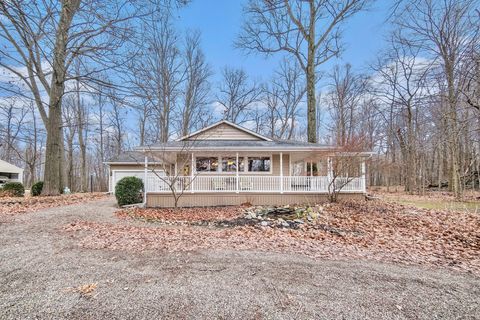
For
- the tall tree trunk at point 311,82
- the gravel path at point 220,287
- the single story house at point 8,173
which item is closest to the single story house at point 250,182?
the tall tree trunk at point 311,82

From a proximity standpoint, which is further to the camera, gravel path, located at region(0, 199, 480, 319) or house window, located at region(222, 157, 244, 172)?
house window, located at region(222, 157, 244, 172)

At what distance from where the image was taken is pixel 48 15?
141 inches

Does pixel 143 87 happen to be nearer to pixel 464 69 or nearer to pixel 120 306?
pixel 120 306

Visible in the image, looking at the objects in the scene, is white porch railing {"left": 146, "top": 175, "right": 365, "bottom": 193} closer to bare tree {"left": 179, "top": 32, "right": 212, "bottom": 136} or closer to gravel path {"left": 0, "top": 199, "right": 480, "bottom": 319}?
gravel path {"left": 0, "top": 199, "right": 480, "bottom": 319}

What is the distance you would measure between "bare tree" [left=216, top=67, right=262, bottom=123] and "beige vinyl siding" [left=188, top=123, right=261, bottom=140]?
14.6 m

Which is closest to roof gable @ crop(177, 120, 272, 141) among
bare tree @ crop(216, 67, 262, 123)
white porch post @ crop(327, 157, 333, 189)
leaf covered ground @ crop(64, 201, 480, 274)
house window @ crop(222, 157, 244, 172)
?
house window @ crop(222, 157, 244, 172)

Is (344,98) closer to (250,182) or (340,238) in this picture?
(250,182)

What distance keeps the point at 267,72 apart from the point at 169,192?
865 inches

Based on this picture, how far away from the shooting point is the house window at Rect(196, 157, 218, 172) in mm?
13922

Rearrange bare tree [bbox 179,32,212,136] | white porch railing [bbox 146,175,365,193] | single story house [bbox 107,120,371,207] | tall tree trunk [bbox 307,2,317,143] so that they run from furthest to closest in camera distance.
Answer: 1. bare tree [bbox 179,32,212,136]
2. tall tree trunk [bbox 307,2,317,143]
3. white porch railing [bbox 146,175,365,193]
4. single story house [bbox 107,120,371,207]

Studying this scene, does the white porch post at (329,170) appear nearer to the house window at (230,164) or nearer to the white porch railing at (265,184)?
the white porch railing at (265,184)

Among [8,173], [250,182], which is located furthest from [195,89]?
[8,173]

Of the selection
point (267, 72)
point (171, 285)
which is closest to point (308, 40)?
point (267, 72)

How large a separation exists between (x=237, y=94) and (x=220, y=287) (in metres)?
28.9
